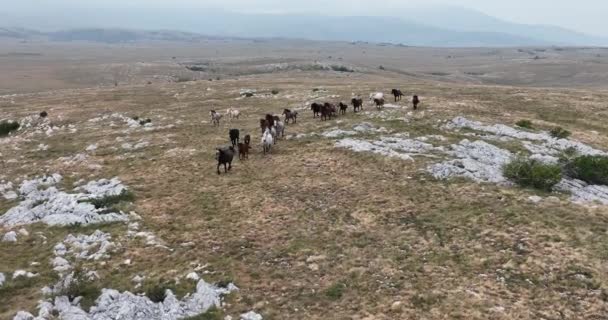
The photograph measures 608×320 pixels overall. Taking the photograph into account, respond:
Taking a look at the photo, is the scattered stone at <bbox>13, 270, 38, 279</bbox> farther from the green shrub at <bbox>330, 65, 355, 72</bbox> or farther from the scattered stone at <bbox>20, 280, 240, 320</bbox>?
the green shrub at <bbox>330, 65, 355, 72</bbox>

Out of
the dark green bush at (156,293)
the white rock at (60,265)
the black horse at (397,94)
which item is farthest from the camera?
the black horse at (397,94)

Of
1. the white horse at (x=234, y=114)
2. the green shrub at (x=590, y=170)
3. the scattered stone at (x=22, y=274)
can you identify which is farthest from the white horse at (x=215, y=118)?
the green shrub at (x=590, y=170)

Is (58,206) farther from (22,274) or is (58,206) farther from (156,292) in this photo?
(156,292)

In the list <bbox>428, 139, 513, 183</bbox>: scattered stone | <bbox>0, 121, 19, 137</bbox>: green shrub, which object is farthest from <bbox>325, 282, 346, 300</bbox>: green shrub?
<bbox>0, 121, 19, 137</bbox>: green shrub

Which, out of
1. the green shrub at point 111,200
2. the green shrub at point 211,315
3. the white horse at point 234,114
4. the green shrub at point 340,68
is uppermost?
the white horse at point 234,114

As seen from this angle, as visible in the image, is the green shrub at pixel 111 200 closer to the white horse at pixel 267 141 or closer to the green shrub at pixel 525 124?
the white horse at pixel 267 141

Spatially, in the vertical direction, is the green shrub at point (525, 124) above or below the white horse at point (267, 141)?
above
